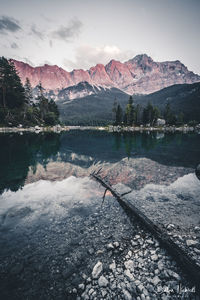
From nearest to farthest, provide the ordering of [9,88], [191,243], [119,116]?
[191,243]
[9,88]
[119,116]

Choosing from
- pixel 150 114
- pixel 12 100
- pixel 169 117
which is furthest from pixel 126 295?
pixel 169 117

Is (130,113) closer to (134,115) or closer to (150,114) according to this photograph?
(134,115)

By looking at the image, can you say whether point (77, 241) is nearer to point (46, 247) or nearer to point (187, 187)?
point (46, 247)

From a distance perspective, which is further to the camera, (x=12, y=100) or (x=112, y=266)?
(x=12, y=100)

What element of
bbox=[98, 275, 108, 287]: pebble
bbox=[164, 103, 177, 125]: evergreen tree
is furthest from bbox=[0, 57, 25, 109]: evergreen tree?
bbox=[164, 103, 177, 125]: evergreen tree

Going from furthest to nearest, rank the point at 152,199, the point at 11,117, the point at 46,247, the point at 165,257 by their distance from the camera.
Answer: the point at 11,117 < the point at 152,199 < the point at 46,247 < the point at 165,257

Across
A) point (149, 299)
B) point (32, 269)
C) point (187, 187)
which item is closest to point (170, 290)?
point (149, 299)

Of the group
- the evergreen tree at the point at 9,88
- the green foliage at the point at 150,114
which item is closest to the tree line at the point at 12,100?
the evergreen tree at the point at 9,88

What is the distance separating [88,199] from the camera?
1095 cm

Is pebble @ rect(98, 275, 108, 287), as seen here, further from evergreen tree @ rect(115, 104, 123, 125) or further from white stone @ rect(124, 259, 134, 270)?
evergreen tree @ rect(115, 104, 123, 125)

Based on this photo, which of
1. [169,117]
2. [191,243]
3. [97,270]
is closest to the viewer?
[97,270]

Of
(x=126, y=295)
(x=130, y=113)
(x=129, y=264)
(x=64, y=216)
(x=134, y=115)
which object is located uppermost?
(x=130, y=113)

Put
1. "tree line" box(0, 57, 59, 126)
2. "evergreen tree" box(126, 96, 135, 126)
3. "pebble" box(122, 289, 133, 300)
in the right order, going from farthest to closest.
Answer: "evergreen tree" box(126, 96, 135, 126), "tree line" box(0, 57, 59, 126), "pebble" box(122, 289, 133, 300)

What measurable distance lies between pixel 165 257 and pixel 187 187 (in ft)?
31.0
